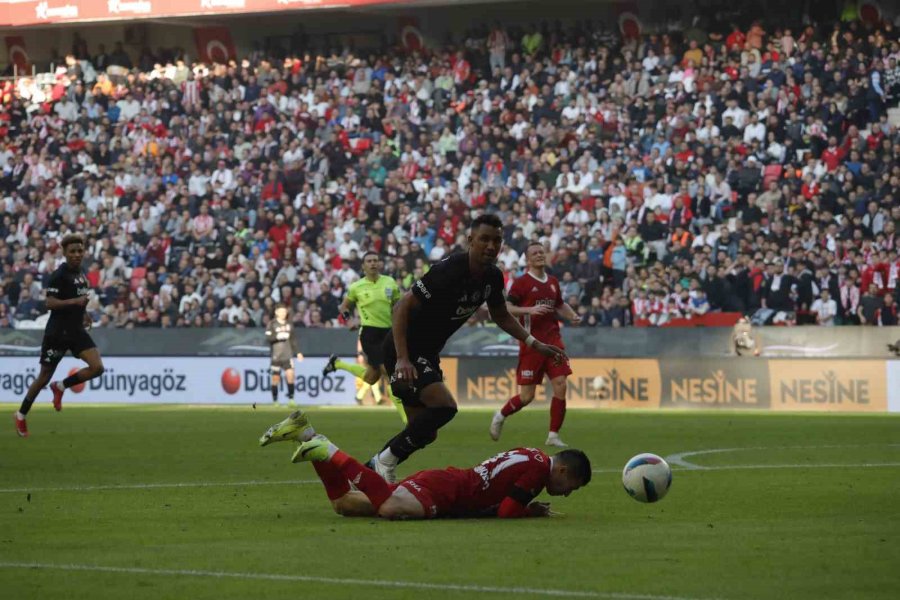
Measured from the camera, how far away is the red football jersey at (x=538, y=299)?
64.5ft

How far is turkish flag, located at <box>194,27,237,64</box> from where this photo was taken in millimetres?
49375

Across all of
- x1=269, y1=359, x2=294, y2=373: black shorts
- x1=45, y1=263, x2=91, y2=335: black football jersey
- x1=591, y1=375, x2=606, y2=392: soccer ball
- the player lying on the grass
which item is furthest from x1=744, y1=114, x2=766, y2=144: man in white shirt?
the player lying on the grass

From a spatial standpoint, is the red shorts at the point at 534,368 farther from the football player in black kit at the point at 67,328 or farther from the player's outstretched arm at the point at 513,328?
the player's outstretched arm at the point at 513,328

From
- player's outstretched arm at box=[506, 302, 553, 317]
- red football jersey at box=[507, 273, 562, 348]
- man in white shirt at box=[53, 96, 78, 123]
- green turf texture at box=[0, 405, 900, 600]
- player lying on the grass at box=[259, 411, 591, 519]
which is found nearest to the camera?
green turf texture at box=[0, 405, 900, 600]

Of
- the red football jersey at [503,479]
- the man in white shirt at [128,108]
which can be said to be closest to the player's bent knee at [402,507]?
the red football jersey at [503,479]

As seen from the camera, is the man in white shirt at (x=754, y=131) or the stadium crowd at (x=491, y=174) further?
the man in white shirt at (x=754, y=131)

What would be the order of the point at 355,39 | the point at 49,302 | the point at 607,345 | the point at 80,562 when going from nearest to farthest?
the point at 80,562 < the point at 49,302 < the point at 607,345 < the point at 355,39

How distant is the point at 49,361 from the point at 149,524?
11.1 meters

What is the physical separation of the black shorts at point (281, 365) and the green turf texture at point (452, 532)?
1435 centimetres

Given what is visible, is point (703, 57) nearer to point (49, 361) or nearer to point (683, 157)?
point (683, 157)

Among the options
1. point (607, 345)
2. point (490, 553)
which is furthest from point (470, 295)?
point (607, 345)

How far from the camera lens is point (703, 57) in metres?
37.2

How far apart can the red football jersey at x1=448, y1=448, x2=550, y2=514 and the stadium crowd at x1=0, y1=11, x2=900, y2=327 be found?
69.5 ft

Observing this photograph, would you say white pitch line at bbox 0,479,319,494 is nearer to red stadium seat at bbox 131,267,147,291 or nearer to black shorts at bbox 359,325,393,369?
black shorts at bbox 359,325,393,369
